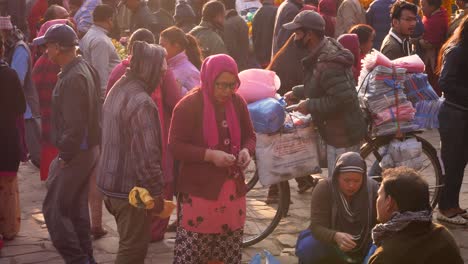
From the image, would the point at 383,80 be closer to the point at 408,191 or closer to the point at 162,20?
the point at 408,191

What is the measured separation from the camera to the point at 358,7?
508 inches

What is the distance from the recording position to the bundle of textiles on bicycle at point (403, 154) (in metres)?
8.04

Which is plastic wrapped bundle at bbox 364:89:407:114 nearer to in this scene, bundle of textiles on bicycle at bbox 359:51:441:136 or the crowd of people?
bundle of textiles on bicycle at bbox 359:51:441:136

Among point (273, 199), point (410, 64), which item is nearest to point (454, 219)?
point (410, 64)

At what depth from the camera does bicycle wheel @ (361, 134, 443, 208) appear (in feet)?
26.9

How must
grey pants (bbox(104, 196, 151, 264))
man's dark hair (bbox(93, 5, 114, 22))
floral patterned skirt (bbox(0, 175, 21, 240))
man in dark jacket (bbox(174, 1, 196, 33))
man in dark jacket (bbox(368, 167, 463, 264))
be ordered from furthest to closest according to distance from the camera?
man in dark jacket (bbox(174, 1, 196, 33)), man's dark hair (bbox(93, 5, 114, 22)), floral patterned skirt (bbox(0, 175, 21, 240)), grey pants (bbox(104, 196, 151, 264)), man in dark jacket (bbox(368, 167, 463, 264))

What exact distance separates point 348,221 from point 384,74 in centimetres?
184

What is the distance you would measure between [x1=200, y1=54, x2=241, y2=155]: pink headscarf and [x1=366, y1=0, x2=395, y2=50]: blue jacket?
7.34m

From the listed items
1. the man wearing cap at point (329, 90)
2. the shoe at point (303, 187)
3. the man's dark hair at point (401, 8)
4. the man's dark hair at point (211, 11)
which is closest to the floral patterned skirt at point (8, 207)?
the man wearing cap at point (329, 90)

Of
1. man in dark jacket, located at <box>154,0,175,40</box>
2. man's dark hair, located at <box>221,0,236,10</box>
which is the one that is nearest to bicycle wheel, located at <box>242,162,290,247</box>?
man in dark jacket, located at <box>154,0,175,40</box>

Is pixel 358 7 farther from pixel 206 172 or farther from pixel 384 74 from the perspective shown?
pixel 206 172

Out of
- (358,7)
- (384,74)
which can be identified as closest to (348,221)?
(384,74)

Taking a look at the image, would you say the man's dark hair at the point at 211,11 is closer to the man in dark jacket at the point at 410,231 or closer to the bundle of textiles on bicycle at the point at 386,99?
the bundle of textiles on bicycle at the point at 386,99

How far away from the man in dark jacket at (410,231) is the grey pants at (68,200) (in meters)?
2.83
